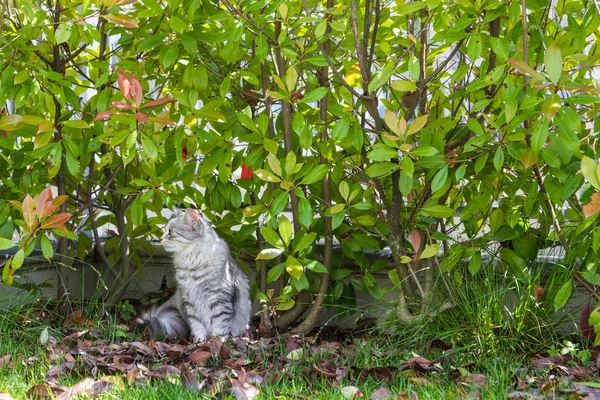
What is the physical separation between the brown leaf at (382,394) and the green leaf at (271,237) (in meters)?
0.96

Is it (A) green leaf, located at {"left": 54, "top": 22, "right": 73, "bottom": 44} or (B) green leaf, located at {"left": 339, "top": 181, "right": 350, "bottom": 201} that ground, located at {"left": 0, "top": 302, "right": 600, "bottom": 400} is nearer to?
(B) green leaf, located at {"left": 339, "top": 181, "right": 350, "bottom": 201}

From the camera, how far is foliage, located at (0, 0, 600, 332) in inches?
129

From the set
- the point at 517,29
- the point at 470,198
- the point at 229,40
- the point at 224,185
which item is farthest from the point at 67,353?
the point at 517,29

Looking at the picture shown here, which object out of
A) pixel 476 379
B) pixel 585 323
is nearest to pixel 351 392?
pixel 476 379

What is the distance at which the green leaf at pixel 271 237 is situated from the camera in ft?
11.7

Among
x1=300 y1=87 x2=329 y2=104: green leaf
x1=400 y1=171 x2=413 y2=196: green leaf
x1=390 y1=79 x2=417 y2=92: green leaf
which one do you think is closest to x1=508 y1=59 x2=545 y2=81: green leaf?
x1=390 y1=79 x2=417 y2=92: green leaf

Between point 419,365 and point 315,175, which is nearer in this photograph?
point 419,365

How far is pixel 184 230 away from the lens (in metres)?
4.09

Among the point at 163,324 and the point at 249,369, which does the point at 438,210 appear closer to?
the point at 249,369

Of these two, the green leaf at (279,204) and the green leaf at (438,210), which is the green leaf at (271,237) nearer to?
A: the green leaf at (279,204)

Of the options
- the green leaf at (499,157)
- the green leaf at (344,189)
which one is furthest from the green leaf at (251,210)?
the green leaf at (499,157)

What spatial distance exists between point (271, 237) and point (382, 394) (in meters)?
1.02

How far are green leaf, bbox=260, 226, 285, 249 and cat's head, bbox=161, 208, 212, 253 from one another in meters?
0.59

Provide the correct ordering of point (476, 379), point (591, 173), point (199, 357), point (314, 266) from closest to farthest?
point (591, 173), point (476, 379), point (199, 357), point (314, 266)
